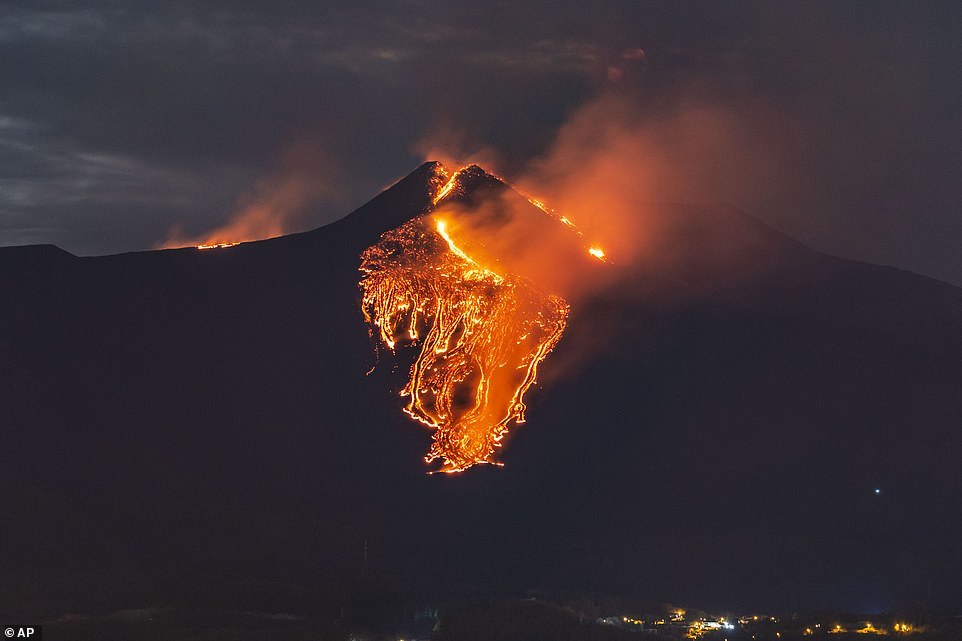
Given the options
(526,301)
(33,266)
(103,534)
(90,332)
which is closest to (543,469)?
(526,301)

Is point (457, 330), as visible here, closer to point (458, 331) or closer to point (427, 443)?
point (458, 331)

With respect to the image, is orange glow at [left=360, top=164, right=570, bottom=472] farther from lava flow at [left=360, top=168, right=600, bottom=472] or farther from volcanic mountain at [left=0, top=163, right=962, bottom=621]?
volcanic mountain at [left=0, top=163, right=962, bottom=621]

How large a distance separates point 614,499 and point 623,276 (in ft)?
53.3

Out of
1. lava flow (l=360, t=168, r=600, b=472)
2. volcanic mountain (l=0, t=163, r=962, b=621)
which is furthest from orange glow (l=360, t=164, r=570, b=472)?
volcanic mountain (l=0, t=163, r=962, b=621)

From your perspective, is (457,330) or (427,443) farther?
(427,443)

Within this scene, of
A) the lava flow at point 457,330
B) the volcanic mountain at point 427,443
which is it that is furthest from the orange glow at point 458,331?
the volcanic mountain at point 427,443

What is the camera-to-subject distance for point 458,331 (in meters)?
88.1

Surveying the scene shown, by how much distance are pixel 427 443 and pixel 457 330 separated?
397 inches

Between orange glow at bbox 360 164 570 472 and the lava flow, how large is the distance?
5 centimetres

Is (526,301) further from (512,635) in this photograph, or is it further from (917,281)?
(917,281)

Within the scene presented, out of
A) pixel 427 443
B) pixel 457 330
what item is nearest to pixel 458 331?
pixel 457 330

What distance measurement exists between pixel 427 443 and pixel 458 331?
10004 millimetres

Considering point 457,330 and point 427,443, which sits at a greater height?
point 457,330

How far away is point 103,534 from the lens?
89.2m
